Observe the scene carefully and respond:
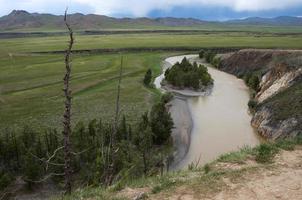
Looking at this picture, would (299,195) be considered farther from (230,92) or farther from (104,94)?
(230,92)

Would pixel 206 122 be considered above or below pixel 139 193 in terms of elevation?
below

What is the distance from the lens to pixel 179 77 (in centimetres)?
5675

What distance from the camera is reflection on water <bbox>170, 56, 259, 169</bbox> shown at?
99.0 feet

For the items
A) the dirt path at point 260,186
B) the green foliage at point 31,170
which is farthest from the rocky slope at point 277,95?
the green foliage at point 31,170

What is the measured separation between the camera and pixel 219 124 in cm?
3788

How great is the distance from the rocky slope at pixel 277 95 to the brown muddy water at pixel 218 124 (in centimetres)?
145

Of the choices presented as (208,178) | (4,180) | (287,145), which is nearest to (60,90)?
(4,180)

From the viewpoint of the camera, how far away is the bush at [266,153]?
13883mm

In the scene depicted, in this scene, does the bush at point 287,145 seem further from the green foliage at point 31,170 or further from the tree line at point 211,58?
the tree line at point 211,58

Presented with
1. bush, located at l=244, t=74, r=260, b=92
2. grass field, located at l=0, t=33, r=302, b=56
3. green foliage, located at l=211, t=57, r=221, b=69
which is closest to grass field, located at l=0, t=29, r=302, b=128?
green foliage, located at l=211, t=57, r=221, b=69

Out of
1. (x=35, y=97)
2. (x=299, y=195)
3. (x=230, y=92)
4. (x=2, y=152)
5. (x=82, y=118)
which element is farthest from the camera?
(x=230, y=92)

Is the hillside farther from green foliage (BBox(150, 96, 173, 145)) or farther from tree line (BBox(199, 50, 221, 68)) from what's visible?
tree line (BBox(199, 50, 221, 68))

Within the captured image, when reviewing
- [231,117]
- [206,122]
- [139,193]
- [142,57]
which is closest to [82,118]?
[206,122]

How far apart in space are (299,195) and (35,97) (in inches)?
1666
